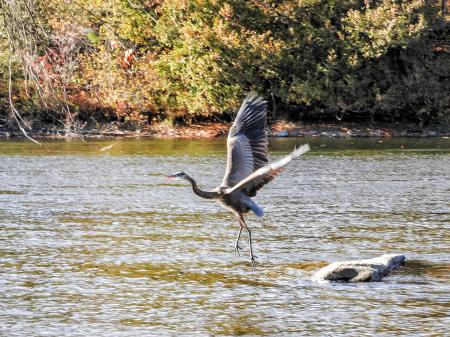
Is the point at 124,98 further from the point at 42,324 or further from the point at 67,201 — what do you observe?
the point at 42,324

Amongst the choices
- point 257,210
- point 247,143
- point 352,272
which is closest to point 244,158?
point 247,143

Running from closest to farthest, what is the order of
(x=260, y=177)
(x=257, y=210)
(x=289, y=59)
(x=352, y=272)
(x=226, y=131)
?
(x=260, y=177) → (x=352, y=272) → (x=257, y=210) → (x=289, y=59) → (x=226, y=131)

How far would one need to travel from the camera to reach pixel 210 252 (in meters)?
17.1

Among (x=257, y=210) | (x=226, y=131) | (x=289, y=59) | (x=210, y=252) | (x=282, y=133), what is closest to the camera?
(x=257, y=210)

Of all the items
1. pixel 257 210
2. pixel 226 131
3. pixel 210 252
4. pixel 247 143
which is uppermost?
pixel 247 143

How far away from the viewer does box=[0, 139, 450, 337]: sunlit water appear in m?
12.6

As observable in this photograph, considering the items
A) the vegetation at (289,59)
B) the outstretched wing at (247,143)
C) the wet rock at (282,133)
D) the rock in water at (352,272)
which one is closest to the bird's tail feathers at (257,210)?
the outstretched wing at (247,143)

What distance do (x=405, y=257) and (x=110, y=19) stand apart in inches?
1354

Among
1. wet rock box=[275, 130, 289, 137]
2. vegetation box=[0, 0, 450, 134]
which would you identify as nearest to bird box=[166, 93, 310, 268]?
vegetation box=[0, 0, 450, 134]

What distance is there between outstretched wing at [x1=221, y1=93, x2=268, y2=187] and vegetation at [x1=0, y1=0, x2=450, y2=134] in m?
28.8

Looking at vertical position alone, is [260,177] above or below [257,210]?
above

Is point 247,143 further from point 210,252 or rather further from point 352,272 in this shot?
point 210,252

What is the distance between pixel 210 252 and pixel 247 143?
8.71ft

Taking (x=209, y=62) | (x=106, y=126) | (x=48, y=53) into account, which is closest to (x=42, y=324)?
(x=48, y=53)
